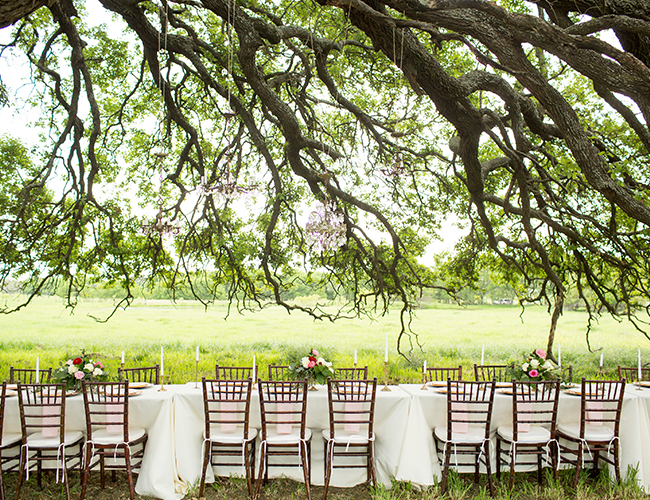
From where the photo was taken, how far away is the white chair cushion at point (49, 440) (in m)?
3.70

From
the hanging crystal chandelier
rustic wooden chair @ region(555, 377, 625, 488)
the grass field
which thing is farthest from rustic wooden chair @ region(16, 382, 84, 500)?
rustic wooden chair @ region(555, 377, 625, 488)

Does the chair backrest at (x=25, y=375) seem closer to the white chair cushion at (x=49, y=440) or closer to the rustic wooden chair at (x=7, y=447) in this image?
the rustic wooden chair at (x=7, y=447)

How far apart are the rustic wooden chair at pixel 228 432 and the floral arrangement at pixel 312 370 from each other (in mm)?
513

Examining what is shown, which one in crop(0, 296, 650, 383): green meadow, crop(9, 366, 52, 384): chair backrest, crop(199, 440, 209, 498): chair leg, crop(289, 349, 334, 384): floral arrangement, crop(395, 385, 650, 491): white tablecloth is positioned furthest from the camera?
crop(0, 296, 650, 383): green meadow

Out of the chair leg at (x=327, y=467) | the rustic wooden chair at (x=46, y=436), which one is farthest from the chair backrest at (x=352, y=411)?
the rustic wooden chair at (x=46, y=436)

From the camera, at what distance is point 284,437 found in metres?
3.89

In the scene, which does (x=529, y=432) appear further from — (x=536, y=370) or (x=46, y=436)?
(x=46, y=436)

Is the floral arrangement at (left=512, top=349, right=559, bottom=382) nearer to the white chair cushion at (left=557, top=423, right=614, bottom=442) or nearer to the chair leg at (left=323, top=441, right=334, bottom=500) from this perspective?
the white chair cushion at (left=557, top=423, right=614, bottom=442)

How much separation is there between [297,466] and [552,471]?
2335 millimetres

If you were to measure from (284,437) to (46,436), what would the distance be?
1.98 m

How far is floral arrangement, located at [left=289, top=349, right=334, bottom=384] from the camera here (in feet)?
14.1

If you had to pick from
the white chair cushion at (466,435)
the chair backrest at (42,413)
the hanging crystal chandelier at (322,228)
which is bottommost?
the white chair cushion at (466,435)

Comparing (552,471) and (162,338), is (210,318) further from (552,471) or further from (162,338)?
(552,471)

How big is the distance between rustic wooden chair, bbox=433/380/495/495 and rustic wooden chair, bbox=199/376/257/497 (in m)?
1.64
